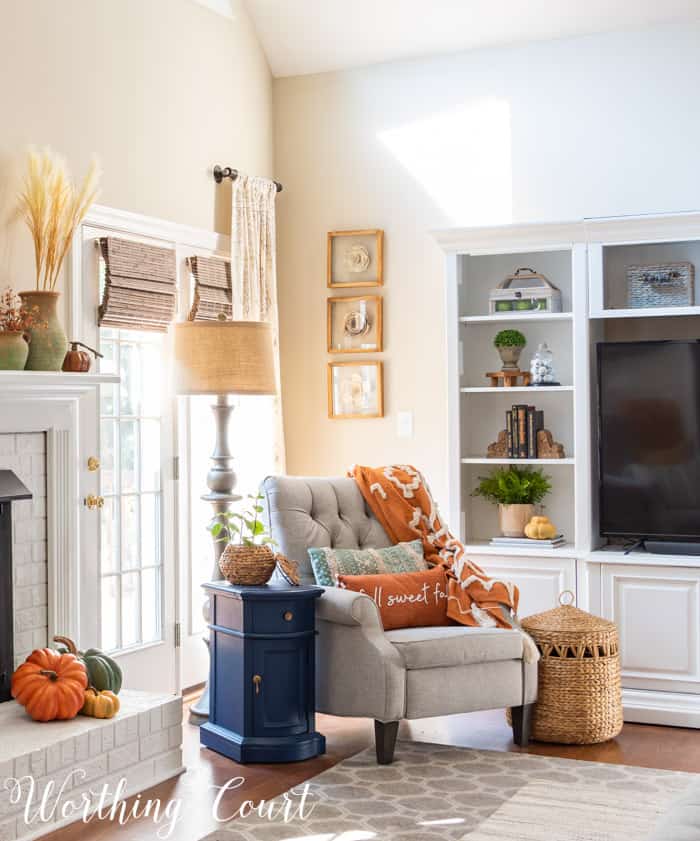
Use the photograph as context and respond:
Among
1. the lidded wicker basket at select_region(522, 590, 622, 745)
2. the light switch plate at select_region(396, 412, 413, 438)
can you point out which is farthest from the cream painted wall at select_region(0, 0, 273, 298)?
the lidded wicker basket at select_region(522, 590, 622, 745)

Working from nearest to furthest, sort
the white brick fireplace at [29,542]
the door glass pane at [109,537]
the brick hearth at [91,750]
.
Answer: the brick hearth at [91,750] → the white brick fireplace at [29,542] → the door glass pane at [109,537]

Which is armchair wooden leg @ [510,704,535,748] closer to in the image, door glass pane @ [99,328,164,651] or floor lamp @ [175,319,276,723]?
floor lamp @ [175,319,276,723]

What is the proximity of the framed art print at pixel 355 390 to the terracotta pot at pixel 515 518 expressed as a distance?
0.86 metres

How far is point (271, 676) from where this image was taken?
4094mm

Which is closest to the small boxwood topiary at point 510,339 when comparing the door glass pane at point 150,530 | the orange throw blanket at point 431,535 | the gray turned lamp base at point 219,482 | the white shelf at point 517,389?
the white shelf at point 517,389

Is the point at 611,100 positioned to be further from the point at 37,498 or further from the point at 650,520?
the point at 37,498

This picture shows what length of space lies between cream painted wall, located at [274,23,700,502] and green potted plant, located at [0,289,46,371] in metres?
2.08

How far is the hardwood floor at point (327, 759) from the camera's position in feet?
11.3

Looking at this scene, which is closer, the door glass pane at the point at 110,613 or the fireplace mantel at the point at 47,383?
the fireplace mantel at the point at 47,383

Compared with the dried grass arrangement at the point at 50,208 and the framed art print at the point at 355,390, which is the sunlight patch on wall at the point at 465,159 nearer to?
the framed art print at the point at 355,390

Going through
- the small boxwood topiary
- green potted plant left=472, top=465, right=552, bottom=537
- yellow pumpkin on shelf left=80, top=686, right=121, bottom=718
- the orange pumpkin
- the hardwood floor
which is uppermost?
the small boxwood topiary

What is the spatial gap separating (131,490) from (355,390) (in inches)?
54.5

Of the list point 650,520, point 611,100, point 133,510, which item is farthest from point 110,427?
point 611,100

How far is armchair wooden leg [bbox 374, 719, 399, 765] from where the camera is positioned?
4.05 meters
